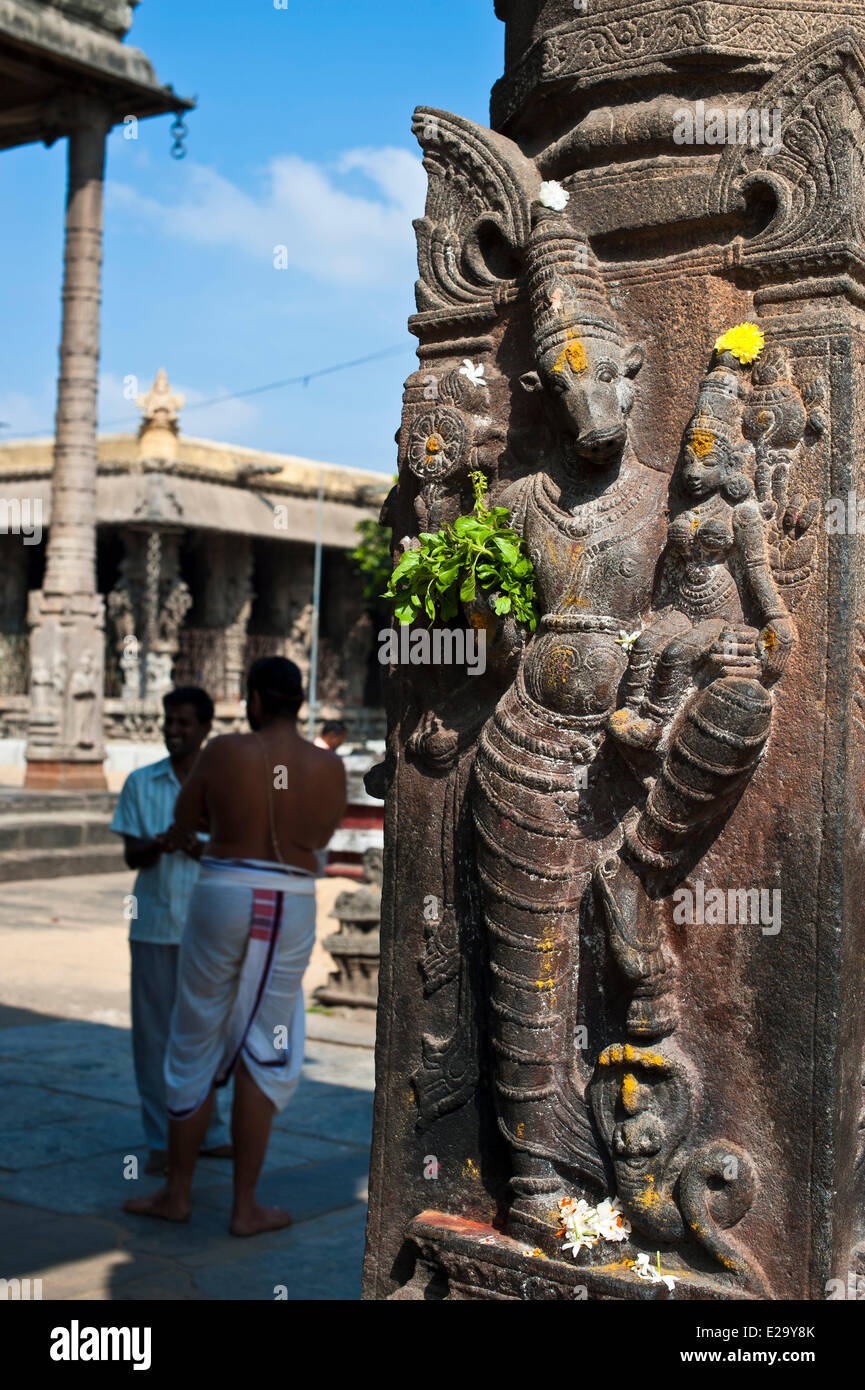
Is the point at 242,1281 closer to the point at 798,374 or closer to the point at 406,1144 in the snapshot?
the point at 406,1144

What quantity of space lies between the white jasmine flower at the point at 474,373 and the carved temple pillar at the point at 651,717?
2 centimetres

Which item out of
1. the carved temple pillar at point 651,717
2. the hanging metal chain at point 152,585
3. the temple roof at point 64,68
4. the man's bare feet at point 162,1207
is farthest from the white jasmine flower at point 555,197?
the hanging metal chain at point 152,585

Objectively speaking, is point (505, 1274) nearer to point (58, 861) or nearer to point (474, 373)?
point (474, 373)

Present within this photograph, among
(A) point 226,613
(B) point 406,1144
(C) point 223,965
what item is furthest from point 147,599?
(B) point 406,1144

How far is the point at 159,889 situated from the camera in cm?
566

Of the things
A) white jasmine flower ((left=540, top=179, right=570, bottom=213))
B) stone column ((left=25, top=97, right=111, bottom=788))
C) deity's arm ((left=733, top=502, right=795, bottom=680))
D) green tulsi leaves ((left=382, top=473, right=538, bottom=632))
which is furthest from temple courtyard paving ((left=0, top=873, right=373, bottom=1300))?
stone column ((left=25, top=97, right=111, bottom=788))

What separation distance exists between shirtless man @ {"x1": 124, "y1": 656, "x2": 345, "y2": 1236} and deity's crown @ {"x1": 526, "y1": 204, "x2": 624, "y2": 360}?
2.25 m

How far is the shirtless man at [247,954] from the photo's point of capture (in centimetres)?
489

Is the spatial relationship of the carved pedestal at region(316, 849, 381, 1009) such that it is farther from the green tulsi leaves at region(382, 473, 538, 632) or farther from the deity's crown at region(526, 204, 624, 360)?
the deity's crown at region(526, 204, 624, 360)

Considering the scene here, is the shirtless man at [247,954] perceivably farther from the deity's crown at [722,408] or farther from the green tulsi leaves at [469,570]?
the deity's crown at [722,408]

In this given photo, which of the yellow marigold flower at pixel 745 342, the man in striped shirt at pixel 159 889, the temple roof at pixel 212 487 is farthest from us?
the temple roof at pixel 212 487

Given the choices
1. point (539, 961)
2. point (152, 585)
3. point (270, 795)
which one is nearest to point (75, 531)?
point (152, 585)

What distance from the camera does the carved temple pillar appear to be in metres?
2.79

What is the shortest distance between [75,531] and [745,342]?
49.7 ft
